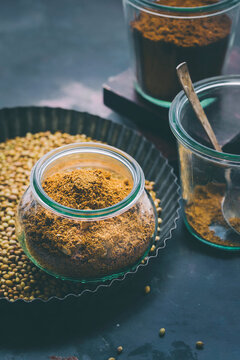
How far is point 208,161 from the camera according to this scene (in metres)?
1.07

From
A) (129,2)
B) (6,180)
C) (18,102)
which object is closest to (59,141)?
(6,180)

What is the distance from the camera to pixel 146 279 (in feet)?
3.68

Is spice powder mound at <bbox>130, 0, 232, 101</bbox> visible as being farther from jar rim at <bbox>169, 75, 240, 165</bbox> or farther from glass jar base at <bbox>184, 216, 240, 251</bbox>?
glass jar base at <bbox>184, 216, 240, 251</bbox>

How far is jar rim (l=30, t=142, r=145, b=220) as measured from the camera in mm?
948

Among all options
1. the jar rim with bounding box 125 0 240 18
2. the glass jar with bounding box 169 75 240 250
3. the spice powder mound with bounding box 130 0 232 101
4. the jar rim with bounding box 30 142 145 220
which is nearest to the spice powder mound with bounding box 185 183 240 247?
the glass jar with bounding box 169 75 240 250

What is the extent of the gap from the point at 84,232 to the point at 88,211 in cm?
6

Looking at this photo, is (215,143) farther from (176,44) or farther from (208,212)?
(176,44)

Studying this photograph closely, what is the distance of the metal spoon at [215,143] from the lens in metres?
1.10

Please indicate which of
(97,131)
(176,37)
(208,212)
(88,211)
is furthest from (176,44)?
(88,211)

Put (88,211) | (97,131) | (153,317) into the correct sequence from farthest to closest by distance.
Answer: (97,131) → (153,317) → (88,211)

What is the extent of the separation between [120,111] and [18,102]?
35 centimetres

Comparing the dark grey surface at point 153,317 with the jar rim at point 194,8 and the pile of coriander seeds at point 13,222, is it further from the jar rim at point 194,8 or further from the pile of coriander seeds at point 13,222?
the jar rim at point 194,8

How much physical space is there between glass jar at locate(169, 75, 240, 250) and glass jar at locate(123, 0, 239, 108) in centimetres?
9

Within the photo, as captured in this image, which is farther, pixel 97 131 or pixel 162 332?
pixel 97 131
